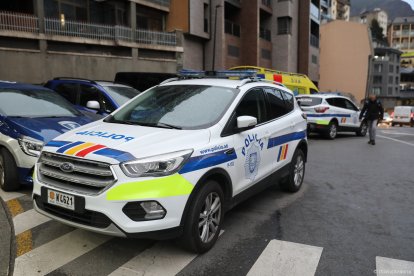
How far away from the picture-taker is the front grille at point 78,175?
3.42m

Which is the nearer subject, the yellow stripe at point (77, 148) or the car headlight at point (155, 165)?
the car headlight at point (155, 165)

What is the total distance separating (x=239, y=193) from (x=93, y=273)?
1.83 m

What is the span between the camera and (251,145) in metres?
4.63

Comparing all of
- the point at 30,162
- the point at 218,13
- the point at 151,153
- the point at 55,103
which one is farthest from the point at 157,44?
the point at 151,153

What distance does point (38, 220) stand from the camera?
4.71 meters

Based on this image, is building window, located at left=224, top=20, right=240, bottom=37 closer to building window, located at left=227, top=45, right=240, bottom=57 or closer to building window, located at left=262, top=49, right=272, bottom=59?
building window, located at left=227, top=45, right=240, bottom=57

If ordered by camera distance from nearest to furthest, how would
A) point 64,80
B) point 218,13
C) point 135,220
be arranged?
point 135,220
point 64,80
point 218,13

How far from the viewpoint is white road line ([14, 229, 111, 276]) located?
3.53 metres

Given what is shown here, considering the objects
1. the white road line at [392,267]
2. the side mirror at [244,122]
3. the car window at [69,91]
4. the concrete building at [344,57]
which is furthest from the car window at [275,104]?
the concrete building at [344,57]

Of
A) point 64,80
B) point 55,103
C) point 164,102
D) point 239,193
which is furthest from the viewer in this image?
point 64,80

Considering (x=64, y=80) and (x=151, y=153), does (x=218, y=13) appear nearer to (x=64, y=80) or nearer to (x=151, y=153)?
(x=64, y=80)

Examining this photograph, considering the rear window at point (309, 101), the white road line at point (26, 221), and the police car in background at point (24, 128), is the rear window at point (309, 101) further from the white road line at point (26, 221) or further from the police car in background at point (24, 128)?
the white road line at point (26, 221)

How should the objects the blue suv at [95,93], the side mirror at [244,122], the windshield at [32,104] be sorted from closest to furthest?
the side mirror at [244,122], the windshield at [32,104], the blue suv at [95,93]

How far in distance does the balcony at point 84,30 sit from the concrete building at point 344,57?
42283mm
